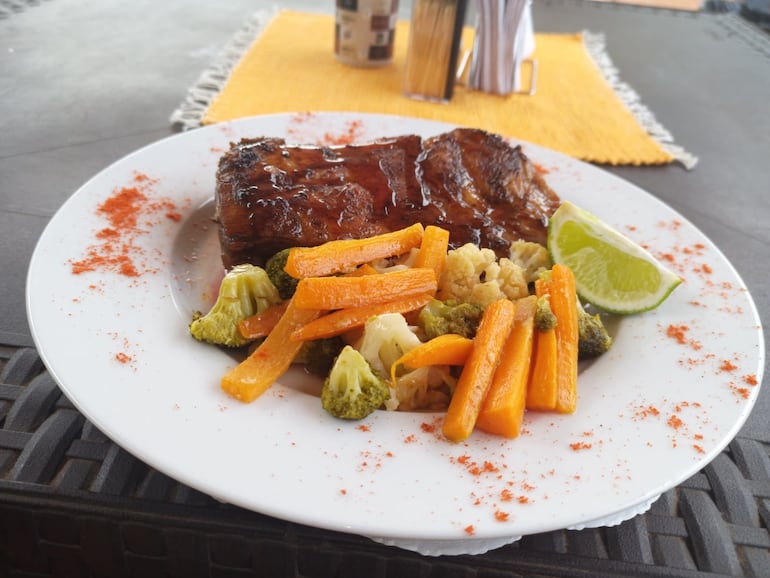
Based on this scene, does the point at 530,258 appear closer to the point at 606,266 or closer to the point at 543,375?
the point at 606,266

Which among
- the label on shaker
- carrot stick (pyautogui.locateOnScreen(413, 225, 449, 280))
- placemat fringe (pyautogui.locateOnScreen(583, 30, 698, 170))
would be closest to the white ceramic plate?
carrot stick (pyautogui.locateOnScreen(413, 225, 449, 280))

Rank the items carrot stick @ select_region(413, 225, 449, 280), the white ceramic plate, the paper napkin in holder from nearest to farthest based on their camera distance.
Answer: the white ceramic plate < carrot stick @ select_region(413, 225, 449, 280) < the paper napkin in holder

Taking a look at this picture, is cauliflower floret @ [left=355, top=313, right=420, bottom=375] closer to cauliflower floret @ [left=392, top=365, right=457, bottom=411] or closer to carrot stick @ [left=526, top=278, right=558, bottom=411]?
cauliflower floret @ [left=392, top=365, right=457, bottom=411]

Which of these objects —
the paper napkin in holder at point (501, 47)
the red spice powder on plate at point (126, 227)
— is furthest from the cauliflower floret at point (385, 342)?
the paper napkin in holder at point (501, 47)

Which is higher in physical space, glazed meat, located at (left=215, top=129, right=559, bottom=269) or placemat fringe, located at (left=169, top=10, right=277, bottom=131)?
glazed meat, located at (left=215, top=129, right=559, bottom=269)

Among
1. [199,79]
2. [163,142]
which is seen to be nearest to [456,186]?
[163,142]

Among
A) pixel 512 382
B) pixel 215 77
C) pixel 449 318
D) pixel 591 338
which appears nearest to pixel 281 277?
pixel 449 318
